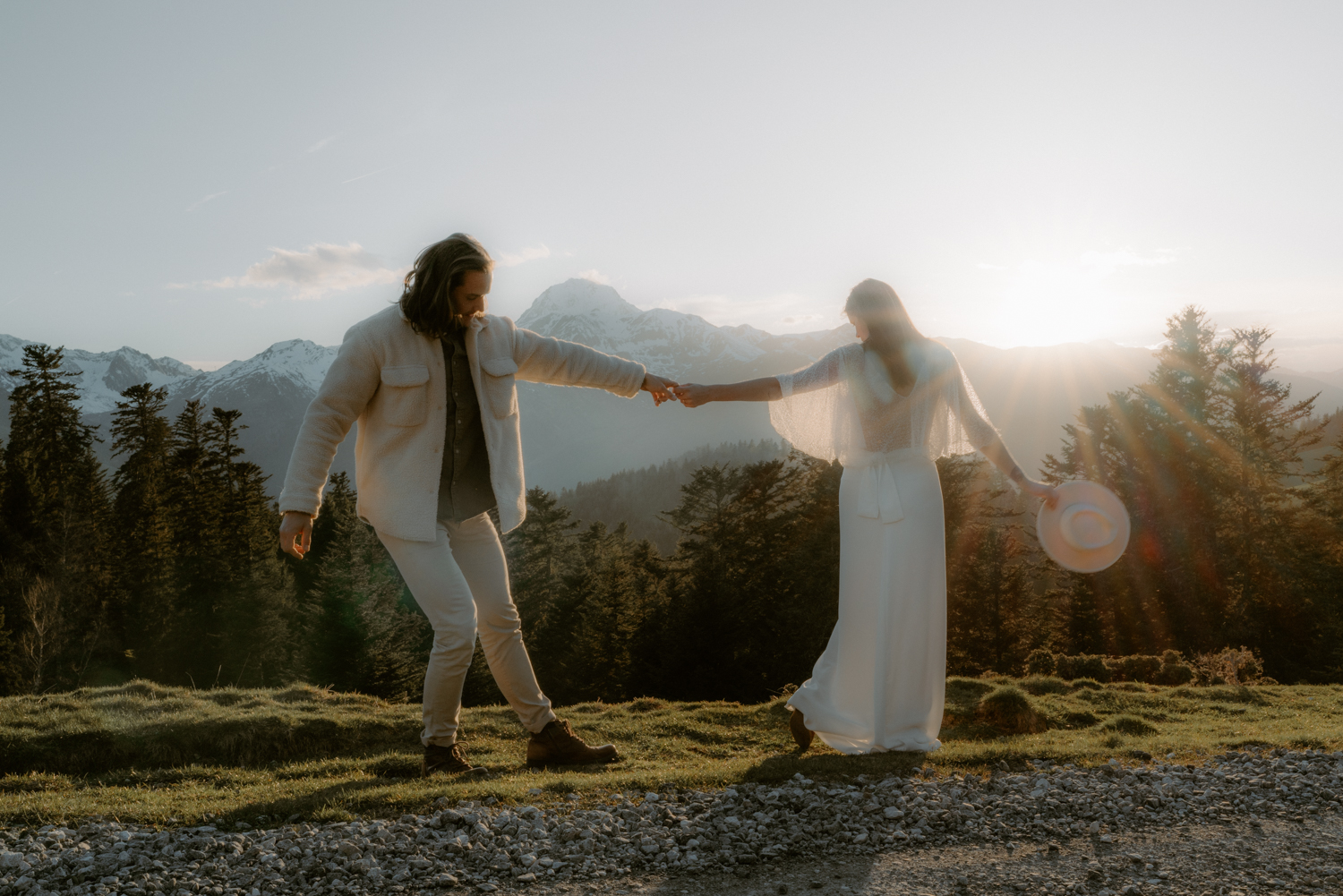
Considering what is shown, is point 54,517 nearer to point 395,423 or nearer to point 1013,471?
point 395,423

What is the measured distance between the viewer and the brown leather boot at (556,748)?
533cm

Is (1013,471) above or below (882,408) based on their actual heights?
below

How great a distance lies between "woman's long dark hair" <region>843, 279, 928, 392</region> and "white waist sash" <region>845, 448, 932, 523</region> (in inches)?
17.6

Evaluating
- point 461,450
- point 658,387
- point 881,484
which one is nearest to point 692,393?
point 658,387

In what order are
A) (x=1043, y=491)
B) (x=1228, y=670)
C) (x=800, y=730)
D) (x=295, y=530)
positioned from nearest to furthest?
(x=295, y=530) < (x=800, y=730) < (x=1043, y=491) < (x=1228, y=670)

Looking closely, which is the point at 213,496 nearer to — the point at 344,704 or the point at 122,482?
the point at 122,482

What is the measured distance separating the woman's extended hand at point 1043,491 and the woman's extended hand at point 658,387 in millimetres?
2642

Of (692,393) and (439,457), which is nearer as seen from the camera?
(439,457)

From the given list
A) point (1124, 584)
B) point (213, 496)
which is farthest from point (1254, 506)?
point (213, 496)

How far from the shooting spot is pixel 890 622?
17.4ft

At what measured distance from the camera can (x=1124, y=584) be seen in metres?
30.7

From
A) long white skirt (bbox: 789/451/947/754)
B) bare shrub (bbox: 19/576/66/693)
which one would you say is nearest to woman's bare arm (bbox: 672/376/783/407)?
long white skirt (bbox: 789/451/947/754)

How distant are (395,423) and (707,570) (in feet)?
102

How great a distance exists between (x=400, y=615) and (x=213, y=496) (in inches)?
449
